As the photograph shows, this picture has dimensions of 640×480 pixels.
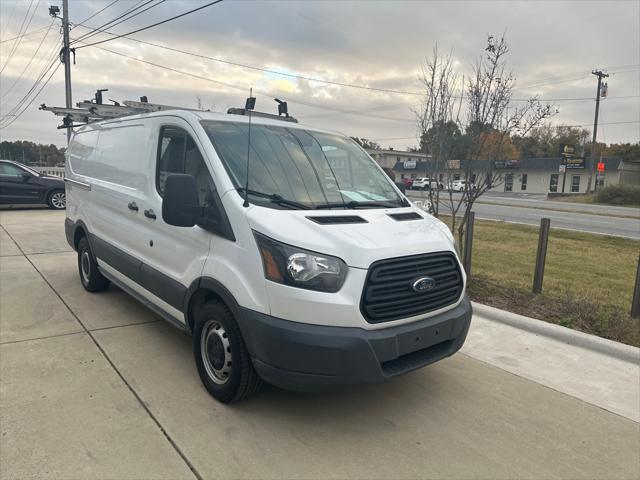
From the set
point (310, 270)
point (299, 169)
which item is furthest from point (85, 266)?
point (310, 270)

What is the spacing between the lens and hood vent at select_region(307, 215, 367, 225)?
3.11m

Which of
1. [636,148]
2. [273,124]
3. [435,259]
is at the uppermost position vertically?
[636,148]

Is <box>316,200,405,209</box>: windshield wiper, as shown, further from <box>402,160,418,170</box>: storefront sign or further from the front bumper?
<box>402,160,418,170</box>: storefront sign

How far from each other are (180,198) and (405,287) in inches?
64.7

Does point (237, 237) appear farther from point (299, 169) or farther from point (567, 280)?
point (567, 280)

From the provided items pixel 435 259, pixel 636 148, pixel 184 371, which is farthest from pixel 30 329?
pixel 636 148

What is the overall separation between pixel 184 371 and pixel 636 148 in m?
74.0

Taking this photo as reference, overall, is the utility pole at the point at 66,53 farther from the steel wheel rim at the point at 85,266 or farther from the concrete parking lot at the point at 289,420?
the concrete parking lot at the point at 289,420

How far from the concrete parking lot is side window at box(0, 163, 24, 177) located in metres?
12.6

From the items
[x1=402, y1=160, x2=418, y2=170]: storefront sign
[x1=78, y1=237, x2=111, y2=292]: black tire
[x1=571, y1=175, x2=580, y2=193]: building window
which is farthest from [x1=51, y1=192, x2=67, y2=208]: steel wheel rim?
[x1=402, y1=160, x2=418, y2=170]: storefront sign

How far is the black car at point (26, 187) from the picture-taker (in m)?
14.8

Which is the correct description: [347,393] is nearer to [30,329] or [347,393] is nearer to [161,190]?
[161,190]

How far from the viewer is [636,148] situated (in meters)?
62.8

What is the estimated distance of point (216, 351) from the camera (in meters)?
3.44
